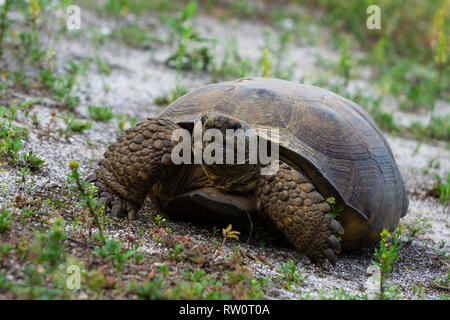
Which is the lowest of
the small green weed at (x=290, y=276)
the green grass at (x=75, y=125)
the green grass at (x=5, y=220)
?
the small green weed at (x=290, y=276)

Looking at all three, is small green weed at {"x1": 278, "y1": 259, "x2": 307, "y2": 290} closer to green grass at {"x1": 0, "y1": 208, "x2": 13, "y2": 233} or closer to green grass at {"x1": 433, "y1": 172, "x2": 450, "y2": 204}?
green grass at {"x1": 0, "y1": 208, "x2": 13, "y2": 233}

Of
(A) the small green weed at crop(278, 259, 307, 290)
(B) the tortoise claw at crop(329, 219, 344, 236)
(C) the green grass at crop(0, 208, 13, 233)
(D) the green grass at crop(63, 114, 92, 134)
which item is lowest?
(A) the small green weed at crop(278, 259, 307, 290)

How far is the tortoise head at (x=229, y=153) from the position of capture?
2500 mm

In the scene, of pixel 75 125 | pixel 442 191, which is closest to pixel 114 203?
pixel 75 125

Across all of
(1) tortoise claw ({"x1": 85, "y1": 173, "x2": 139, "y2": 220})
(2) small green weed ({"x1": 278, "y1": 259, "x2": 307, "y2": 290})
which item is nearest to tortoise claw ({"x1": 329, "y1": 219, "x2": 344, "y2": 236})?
(2) small green weed ({"x1": 278, "y1": 259, "x2": 307, "y2": 290})

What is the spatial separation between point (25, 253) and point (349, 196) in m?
1.70

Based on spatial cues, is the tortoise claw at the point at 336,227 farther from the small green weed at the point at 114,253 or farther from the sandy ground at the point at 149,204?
the small green weed at the point at 114,253

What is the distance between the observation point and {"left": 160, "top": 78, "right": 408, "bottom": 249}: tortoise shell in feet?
8.83

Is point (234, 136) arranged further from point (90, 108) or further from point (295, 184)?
point (90, 108)

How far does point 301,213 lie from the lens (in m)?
2.58

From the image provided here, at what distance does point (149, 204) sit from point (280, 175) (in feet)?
3.33

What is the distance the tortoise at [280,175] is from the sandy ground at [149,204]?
15cm

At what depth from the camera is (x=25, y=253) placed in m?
1.93

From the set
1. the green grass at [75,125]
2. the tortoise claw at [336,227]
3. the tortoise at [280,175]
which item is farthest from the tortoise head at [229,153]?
the green grass at [75,125]
